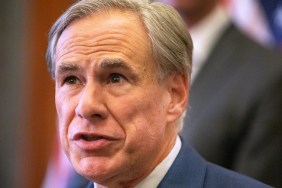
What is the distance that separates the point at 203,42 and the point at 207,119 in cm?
44

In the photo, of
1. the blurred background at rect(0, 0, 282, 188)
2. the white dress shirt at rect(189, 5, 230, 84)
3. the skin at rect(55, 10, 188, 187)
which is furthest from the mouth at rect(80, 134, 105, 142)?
the blurred background at rect(0, 0, 282, 188)

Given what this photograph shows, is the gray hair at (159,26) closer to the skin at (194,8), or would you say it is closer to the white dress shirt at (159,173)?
the white dress shirt at (159,173)

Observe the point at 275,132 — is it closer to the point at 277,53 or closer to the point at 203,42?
the point at 277,53

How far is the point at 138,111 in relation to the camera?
95.2 inches

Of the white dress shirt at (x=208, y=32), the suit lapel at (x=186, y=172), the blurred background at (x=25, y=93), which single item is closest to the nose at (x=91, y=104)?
the suit lapel at (x=186, y=172)

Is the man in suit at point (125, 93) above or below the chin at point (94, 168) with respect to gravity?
above

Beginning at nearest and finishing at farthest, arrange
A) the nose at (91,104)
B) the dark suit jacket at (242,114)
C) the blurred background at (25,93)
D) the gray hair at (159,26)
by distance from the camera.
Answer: the nose at (91,104) → the gray hair at (159,26) → the dark suit jacket at (242,114) → the blurred background at (25,93)

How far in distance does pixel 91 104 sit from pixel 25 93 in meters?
2.95

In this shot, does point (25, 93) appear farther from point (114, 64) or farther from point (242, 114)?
point (114, 64)

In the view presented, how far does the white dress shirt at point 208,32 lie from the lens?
3.51 m

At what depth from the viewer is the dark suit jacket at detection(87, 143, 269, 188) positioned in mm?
2504

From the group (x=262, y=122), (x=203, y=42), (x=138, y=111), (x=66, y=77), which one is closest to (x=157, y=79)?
(x=138, y=111)

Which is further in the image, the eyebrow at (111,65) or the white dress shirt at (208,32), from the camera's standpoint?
the white dress shirt at (208,32)

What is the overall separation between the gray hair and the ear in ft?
0.08
